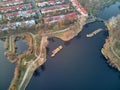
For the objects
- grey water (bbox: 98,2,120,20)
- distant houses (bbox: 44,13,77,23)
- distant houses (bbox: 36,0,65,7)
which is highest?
distant houses (bbox: 36,0,65,7)

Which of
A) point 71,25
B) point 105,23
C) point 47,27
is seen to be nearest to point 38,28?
point 47,27

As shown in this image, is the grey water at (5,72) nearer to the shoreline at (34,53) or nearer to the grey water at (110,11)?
the shoreline at (34,53)

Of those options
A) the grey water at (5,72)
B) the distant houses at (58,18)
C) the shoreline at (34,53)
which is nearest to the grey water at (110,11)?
the shoreline at (34,53)

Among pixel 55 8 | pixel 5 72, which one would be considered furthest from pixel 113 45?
pixel 5 72

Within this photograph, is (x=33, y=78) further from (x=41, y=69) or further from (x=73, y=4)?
(x=73, y=4)

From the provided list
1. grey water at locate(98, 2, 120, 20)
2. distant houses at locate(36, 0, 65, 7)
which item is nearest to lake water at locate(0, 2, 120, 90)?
grey water at locate(98, 2, 120, 20)

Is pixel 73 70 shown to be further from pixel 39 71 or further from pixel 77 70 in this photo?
pixel 39 71

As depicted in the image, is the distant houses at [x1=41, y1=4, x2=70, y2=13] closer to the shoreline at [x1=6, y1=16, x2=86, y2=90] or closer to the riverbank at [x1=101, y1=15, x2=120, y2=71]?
the shoreline at [x1=6, y1=16, x2=86, y2=90]
